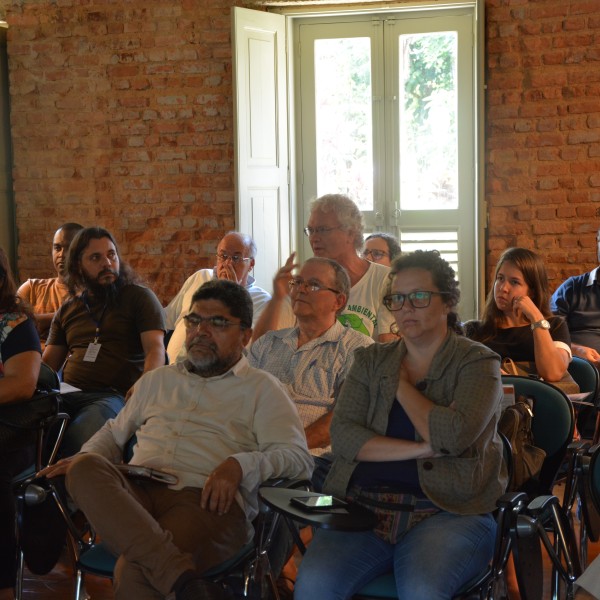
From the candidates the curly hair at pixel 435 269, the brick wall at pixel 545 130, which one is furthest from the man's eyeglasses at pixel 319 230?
the brick wall at pixel 545 130

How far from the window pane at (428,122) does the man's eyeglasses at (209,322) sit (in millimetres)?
4050

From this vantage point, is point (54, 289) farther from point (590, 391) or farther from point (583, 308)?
point (590, 391)

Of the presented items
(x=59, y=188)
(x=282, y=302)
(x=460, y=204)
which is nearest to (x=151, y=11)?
(x=59, y=188)

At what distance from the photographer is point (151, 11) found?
22.8 ft

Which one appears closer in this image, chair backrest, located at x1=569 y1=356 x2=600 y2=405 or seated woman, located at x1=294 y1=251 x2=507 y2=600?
seated woman, located at x1=294 y1=251 x2=507 y2=600

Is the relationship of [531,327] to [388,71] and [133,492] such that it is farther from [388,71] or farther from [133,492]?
[388,71]

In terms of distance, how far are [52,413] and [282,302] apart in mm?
1049

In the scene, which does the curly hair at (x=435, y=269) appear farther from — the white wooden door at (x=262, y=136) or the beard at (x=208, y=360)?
the white wooden door at (x=262, y=136)

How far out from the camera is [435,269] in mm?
2646

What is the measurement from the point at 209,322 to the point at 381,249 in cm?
256

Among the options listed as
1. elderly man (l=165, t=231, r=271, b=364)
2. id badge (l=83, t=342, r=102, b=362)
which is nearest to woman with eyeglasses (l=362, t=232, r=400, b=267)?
elderly man (l=165, t=231, r=271, b=364)

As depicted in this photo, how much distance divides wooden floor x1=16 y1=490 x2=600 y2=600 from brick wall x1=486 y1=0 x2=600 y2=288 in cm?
315

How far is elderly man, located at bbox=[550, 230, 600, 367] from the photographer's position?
529cm

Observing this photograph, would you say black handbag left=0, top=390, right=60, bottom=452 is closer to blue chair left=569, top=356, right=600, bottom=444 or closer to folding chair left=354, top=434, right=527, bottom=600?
folding chair left=354, top=434, right=527, bottom=600
